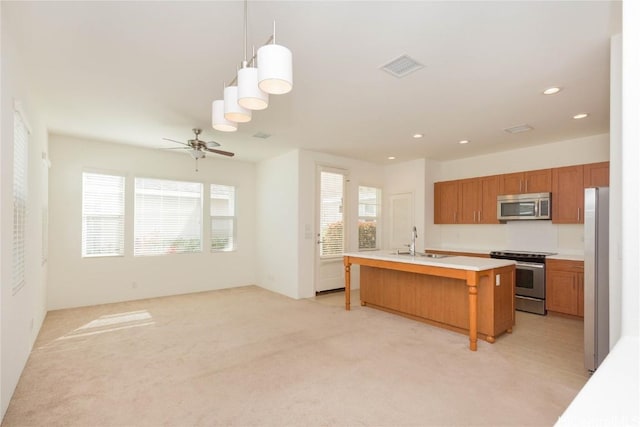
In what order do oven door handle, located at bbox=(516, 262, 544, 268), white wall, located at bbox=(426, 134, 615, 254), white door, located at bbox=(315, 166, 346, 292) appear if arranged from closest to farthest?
oven door handle, located at bbox=(516, 262, 544, 268) < white wall, located at bbox=(426, 134, 615, 254) < white door, located at bbox=(315, 166, 346, 292)

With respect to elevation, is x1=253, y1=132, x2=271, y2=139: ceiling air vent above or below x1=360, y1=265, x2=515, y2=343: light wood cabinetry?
above

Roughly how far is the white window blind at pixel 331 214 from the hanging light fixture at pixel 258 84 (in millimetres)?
3819

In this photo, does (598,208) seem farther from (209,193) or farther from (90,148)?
(90,148)

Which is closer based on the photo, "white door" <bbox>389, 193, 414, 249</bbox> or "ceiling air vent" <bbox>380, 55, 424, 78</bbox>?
"ceiling air vent" <bbox>380, 55, 424, 78</bbox>

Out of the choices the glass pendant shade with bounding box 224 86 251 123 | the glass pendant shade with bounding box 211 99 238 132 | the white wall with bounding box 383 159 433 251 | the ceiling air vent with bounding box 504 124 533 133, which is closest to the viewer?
the glass pendant shade with bounding box 224 86 251 123

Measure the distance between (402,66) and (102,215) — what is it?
5190mm

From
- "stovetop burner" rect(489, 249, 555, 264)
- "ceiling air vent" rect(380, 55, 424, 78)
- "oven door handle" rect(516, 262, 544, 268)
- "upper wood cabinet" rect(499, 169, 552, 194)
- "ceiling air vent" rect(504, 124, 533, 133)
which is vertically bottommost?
"oven door handle" rect(516, 262, 544, 268)

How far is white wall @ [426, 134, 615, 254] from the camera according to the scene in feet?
16.4

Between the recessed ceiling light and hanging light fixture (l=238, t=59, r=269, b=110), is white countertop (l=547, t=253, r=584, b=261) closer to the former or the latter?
the recessed ceiling light

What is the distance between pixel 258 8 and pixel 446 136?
12.1 feet

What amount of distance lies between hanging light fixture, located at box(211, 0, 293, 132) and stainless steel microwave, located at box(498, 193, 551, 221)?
4810mm

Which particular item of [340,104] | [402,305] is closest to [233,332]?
[402,305]

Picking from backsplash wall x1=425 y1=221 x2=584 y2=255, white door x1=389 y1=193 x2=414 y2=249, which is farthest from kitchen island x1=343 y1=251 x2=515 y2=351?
white door x1=389 y1=193 x2=414 y2=249

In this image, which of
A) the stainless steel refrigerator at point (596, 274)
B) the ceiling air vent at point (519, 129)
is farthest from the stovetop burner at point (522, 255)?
the stainless steel refrigerator at point (596, 274)
